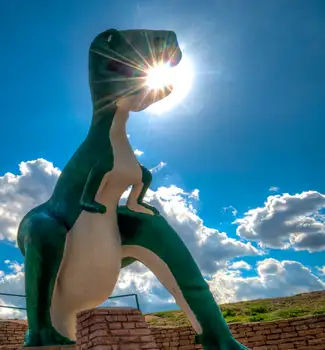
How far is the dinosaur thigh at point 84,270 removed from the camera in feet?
11.6

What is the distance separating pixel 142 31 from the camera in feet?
12.4

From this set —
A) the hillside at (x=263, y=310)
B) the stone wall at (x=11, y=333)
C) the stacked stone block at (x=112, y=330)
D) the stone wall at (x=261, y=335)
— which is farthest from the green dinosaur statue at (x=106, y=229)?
the hillside at (x=263, y=310)

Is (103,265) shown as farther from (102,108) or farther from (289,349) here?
(289,349)

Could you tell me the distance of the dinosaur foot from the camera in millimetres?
3393

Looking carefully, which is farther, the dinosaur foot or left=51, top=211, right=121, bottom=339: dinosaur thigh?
left=51, top=211, right=121, bottom=339: dinosaur thigh

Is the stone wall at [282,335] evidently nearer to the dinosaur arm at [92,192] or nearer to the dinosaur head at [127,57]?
the dinosaur arm at [92,192]

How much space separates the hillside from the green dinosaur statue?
6789 mm

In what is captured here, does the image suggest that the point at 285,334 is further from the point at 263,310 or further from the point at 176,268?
the point at 176,268

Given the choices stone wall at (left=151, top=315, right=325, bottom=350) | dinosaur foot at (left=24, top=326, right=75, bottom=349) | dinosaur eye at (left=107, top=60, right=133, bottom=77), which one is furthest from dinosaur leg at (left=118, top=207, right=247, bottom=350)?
stone wall at (left=151, top=315, right=325, bottom=350)

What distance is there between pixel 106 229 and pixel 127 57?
1451mm

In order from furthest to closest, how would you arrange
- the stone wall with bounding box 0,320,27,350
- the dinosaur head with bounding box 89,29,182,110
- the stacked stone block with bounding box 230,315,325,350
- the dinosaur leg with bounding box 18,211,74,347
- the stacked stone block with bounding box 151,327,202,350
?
the stacked stone block with bounding box 151,327,202,350
the stone wall with bounding box 0,320,27,350
the stacked stone block with bounding box 230,315,325,350
the dinosaur head with bounding box 89,29,182,110
the dinosaur leg with bounding box 18,211,74,347

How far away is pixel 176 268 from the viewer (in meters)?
3.54

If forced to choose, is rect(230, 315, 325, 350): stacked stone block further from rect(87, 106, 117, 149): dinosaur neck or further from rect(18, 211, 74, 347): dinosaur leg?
rect(87, 106, 117, 149): dinosaur neck

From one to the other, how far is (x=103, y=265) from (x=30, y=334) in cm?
77
